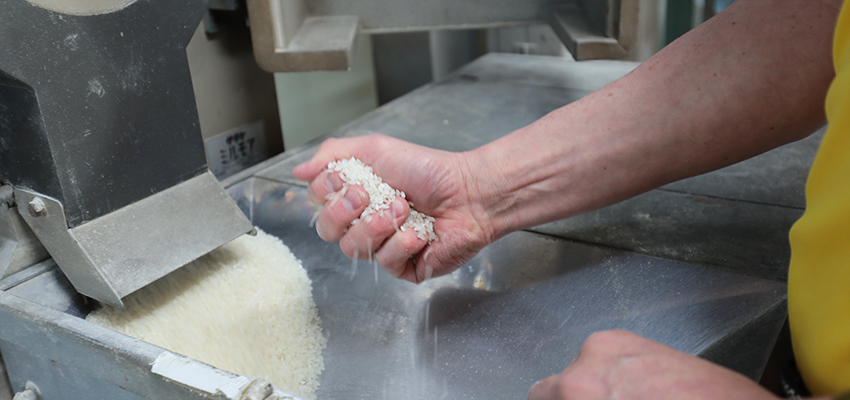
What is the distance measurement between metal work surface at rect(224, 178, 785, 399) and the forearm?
0.29ft

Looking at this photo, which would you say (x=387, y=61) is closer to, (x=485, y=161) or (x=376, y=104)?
(x=376, y=104)

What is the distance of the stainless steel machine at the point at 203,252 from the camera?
0.62m

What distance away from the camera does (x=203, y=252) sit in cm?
79

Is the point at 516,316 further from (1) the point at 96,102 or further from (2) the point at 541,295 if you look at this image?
(1) the point at 96,102

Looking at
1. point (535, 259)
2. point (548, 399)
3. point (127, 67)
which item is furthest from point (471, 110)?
point (548, 399)

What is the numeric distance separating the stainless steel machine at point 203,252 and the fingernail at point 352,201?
0.17 meters

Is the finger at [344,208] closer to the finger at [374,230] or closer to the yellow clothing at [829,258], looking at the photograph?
the finger at [374,230]

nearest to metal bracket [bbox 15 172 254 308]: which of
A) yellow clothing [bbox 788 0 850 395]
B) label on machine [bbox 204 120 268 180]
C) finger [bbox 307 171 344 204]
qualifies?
finger [bbox 307 171 344 204]

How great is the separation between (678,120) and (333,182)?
49cm

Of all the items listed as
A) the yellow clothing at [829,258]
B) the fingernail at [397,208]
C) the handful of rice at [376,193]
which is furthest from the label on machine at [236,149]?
the yellow clothing at [829,258]

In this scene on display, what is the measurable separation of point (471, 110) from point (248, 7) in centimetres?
60

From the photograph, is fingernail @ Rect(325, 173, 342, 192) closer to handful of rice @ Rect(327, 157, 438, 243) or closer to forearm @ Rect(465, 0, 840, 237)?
handful of rice @ Rect(327, 157, 438, 243)

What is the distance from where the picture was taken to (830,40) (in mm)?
682

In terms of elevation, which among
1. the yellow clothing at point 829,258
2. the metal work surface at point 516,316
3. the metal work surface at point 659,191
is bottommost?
the metal work surface at point 516,316
